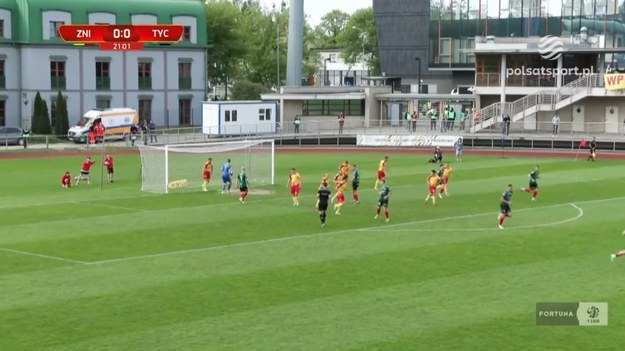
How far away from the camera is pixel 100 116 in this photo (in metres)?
80.8

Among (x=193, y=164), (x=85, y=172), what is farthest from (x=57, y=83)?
(x=85, y=172)

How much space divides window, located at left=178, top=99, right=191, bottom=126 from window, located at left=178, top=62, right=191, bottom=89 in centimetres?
140

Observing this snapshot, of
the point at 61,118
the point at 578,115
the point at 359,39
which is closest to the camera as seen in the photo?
the point at 578,115

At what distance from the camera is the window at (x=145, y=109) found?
307 ft

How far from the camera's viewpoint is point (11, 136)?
7606 cm

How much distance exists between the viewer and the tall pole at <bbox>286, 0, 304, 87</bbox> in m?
101

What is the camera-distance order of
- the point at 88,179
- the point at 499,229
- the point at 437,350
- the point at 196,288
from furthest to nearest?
the point at 88,179 < the point at 499,229 < the point at 196,288 < the point at 437,350

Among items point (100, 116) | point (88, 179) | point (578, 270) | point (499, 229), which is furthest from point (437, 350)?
point (100, 116)

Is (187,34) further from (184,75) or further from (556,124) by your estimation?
(556,124)

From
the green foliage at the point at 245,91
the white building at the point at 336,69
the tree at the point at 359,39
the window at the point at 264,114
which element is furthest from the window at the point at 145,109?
the tree at the point at 359,39

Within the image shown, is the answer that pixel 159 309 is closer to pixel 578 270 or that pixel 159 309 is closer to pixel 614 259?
pixel 578 270

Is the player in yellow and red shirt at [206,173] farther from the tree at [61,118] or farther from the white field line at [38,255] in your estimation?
the tree at [61,118]

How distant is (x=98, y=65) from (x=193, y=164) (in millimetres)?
36183

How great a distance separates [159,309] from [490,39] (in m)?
66.1
